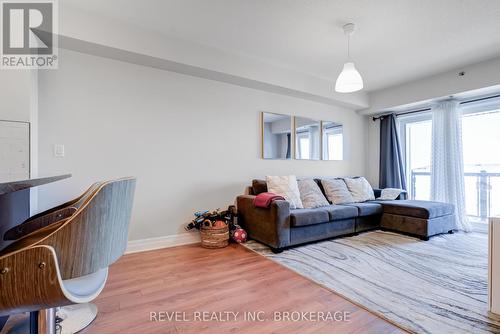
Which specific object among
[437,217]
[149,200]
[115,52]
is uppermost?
[115,52]

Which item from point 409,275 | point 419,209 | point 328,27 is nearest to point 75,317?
point 409,275

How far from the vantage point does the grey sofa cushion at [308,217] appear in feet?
9.24

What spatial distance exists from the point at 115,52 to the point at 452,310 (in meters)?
3.68

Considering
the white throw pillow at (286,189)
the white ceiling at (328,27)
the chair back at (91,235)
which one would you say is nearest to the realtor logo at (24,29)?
the white ceiling at (328,27)

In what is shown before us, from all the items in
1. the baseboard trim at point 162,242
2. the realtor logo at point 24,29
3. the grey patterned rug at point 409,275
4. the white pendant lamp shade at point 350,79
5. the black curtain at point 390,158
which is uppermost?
the realtor logo at point 24,29

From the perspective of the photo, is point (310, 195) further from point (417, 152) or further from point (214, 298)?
point (417, 152)

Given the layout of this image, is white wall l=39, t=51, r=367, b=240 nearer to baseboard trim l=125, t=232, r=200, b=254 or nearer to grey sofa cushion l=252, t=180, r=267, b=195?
baseboard trim l=125, t=232, r=200, b=254

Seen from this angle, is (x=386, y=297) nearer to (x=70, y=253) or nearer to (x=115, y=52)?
(x=70, y=253)

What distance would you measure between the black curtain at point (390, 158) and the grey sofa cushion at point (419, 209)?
1.00 metres

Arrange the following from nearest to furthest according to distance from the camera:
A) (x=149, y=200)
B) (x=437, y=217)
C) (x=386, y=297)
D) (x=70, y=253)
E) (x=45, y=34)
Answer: (x=70, y=253) < (x=386, y=297) < (x=45, y=34) < (x=149, y=200) < (x=437, y=217)

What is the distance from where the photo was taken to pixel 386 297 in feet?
5.91

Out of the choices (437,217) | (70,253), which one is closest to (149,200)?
(70,253)

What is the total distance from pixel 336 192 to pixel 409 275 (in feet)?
5.67

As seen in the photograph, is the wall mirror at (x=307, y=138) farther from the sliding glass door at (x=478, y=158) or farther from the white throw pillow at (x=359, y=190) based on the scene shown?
the sliding glass door at (x=478, y=158)
